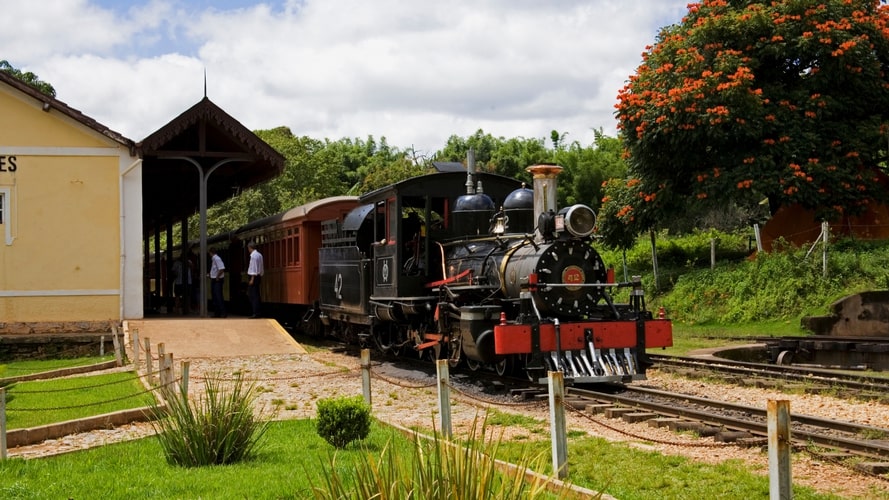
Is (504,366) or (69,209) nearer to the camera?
(504,366)

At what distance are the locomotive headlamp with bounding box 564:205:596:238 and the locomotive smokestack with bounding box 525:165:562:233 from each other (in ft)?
1.03

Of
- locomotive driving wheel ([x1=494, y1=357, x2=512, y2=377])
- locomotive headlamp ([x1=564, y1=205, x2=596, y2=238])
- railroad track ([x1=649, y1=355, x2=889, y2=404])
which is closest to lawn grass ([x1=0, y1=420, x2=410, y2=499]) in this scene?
locomotive headlamp ([x1=564, y1=205, x2=596, y2=238])

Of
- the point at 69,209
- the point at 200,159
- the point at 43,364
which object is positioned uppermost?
the point at 200,159

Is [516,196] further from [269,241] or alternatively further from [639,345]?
[269,241]

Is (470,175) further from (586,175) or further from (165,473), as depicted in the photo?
(586,175)

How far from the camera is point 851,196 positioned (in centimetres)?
2184

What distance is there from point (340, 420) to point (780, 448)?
4.34 m

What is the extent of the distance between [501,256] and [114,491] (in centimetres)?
694

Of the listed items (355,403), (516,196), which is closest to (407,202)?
(516,196)

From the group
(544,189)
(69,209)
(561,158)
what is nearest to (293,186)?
(561,158)

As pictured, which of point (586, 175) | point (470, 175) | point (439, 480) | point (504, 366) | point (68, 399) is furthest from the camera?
point (586, 175)

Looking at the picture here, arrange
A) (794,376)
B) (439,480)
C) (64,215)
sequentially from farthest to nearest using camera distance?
(64,215) → (794,376) → (439,480)

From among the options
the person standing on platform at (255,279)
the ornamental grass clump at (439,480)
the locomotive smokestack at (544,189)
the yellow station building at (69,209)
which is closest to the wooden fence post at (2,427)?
the ornamental grass clump at (439,480)

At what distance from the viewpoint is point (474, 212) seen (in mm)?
14195
